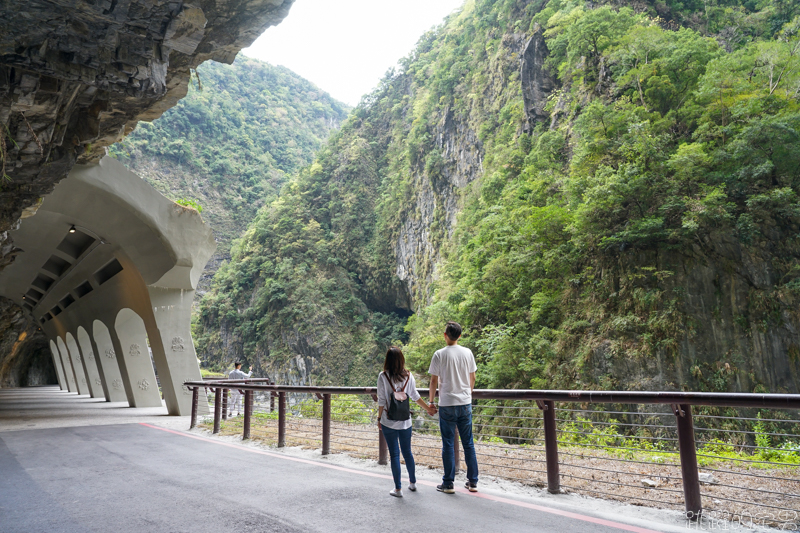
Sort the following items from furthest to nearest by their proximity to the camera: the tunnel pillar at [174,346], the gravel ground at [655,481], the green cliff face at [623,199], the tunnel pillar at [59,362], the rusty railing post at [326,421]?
the tunnel pillar at [59,362] < the green cliff face at [623,199] < the tunnel pillar at [174,346] < the rusty railing post at [326,421] < the gravel ground at [655,481]

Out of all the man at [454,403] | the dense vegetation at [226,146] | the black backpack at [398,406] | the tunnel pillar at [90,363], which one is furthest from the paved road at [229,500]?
the dense vegetation at [226,146]

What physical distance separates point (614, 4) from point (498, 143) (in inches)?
437

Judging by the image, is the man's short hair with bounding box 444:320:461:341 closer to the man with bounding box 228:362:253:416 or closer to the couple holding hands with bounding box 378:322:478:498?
the couple holding hands with bounding box 378:322:478:498

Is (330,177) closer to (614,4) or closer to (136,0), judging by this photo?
(614,4)

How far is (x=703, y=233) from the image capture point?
58.1 ft

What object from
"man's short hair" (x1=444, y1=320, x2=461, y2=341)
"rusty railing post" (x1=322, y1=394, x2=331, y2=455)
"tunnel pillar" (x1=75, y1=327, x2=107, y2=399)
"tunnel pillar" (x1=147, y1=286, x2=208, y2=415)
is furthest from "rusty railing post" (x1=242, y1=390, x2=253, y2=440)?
"tunnel pillar" (x1=75, y1=327, x2=107, y2=399)

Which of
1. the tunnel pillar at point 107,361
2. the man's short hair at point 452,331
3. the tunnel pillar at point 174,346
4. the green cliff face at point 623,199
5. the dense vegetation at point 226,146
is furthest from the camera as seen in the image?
the dense vegetation at point 226,146

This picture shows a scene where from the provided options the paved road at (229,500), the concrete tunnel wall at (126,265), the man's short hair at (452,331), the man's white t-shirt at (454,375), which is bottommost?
the paved road at (229,500)

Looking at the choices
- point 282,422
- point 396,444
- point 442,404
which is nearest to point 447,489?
point 396,444

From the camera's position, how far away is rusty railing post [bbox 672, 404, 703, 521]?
3.53 m

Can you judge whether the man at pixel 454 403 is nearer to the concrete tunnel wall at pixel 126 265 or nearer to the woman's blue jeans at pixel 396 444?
the woman's blue jeans at pixel 396 444

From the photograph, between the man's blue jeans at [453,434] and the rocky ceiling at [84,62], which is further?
the rocky ceiling at [84,62]

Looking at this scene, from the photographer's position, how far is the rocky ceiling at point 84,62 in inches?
184

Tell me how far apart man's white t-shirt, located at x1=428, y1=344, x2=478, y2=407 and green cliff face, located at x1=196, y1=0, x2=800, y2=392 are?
1481 centimetres
